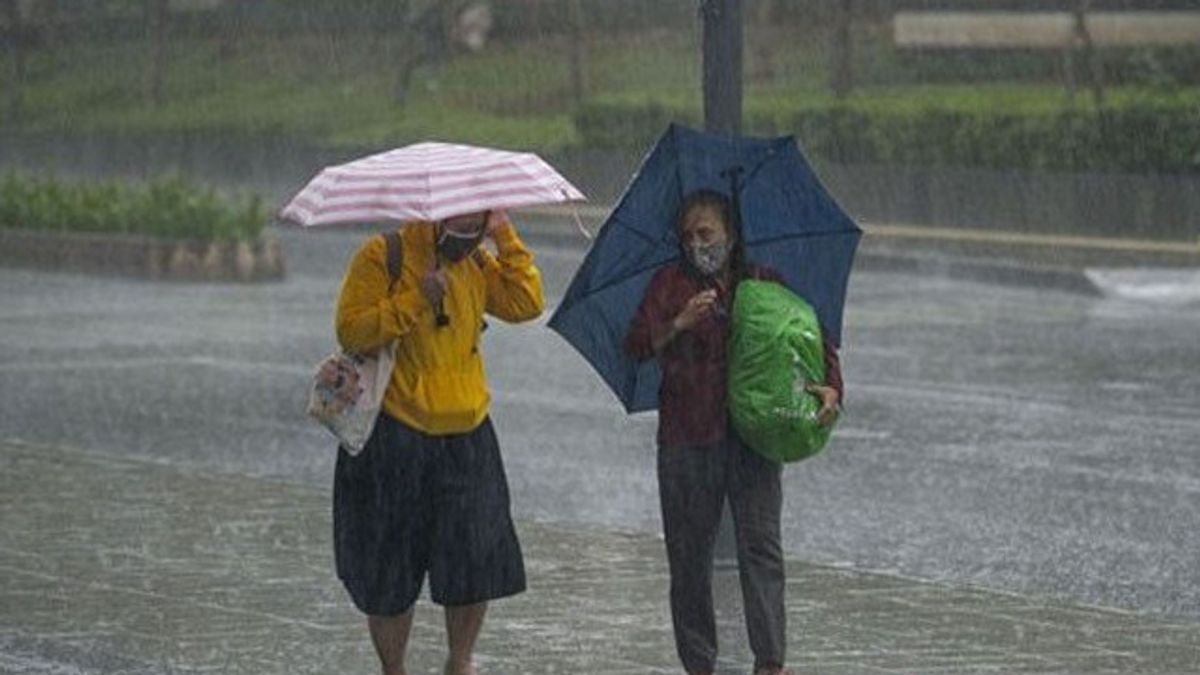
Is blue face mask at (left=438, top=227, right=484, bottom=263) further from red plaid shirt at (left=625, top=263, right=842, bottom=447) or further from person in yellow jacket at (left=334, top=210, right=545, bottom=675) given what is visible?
red plaid shirt at (left=625, top=263, right=842, bottom=447)

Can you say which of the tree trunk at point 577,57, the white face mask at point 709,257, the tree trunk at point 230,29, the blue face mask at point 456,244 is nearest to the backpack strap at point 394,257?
the blue face mask at point 456,244

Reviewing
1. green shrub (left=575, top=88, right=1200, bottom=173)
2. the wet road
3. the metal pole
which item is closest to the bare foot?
the metal pole

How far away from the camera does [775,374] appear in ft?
29.3

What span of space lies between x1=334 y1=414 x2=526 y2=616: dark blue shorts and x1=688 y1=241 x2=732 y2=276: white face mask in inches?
28.8

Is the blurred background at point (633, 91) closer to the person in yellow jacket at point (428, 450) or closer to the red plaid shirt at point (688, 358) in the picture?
the red plaid shirt at point (688, 358)

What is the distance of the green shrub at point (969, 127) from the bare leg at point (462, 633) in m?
22.9

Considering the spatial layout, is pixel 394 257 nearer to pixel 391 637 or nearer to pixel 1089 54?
pixel 391 637

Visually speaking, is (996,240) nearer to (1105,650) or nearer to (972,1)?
(972,1)

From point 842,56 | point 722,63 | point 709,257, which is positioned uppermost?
point 722,63

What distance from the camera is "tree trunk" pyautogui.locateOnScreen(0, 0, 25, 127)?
5403cm

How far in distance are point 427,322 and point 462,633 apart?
2.85 feet

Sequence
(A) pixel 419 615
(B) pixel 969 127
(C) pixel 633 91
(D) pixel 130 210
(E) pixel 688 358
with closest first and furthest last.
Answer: (E) pixel 688 358 < (A) pixel 419 615 < (D) pixel 130 210 < (B) pixel 969 127 < (C) pixel 633 91

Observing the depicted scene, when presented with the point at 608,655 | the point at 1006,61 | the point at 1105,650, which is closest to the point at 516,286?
the point at 608,655

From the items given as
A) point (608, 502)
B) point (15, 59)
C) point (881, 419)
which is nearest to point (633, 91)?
point (15, 59)
